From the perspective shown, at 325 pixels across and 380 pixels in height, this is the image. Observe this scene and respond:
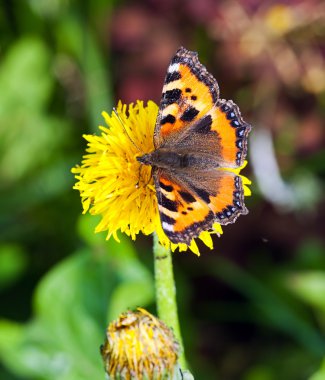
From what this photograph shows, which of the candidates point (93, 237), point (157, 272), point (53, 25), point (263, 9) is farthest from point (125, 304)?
point (53, 25)

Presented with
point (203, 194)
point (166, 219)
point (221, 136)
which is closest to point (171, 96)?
point (221, 136)

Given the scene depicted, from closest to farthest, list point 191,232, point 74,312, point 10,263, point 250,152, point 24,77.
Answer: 1. point 191,232
2. point 74,312
3. point 10,263
4. point 250,152
5. point 24,77

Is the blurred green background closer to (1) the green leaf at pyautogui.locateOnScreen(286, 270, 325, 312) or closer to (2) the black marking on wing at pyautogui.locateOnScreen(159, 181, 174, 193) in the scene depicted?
(1) the green leaf at pyautogui.locateOnScreen(286, 270, 325, 312)

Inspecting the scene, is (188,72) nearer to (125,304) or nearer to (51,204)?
(125,304)

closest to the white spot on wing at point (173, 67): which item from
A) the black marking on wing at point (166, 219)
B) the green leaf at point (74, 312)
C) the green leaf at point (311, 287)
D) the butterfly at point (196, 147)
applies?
the butterfly at point (196, 147)

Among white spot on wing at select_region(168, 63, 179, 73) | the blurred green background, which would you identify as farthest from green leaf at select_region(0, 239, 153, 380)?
white spot on wing at select_region(168, 63, 179, 73)

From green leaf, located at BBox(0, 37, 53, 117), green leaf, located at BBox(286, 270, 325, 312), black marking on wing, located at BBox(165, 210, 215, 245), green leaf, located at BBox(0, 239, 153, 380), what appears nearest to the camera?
black marking on wing, located at BBox(165, 210, 215, 245)

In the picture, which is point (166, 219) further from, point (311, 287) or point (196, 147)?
point (311, 287)
